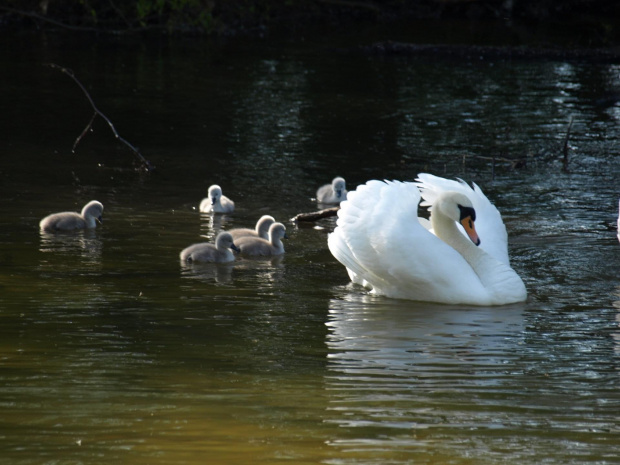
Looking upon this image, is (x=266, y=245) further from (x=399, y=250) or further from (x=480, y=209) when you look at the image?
(x=399, y=250)

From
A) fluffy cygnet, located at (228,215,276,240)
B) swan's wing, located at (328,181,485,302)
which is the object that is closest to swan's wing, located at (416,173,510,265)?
swan's wing, located at (328,181,485,302)

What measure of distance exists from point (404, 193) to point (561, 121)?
37.3 feet

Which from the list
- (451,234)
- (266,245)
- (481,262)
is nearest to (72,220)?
(266,245)

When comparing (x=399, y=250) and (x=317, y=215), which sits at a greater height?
(x=399, y=250)

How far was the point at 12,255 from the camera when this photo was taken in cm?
979

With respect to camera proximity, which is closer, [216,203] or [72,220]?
[72,220]

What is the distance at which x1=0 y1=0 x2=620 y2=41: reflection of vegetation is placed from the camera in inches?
1281

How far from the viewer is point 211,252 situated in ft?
32.1

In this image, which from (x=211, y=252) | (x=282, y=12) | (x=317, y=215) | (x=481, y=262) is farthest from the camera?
(x=282, y=12)

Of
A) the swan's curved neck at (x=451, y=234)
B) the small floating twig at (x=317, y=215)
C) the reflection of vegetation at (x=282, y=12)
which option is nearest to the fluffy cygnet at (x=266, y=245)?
the small floating twig at (x=317, y=215)

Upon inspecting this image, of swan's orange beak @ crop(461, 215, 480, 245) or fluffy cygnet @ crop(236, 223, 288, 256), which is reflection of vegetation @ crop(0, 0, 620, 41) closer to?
fluffy cygnet @ crop(236, 223, 288, 256)

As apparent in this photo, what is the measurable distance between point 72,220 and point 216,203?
1639mm

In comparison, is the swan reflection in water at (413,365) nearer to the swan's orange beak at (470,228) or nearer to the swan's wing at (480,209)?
the swan's orange beak at (470,228)

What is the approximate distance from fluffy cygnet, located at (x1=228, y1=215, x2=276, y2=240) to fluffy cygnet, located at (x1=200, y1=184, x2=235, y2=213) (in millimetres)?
939
